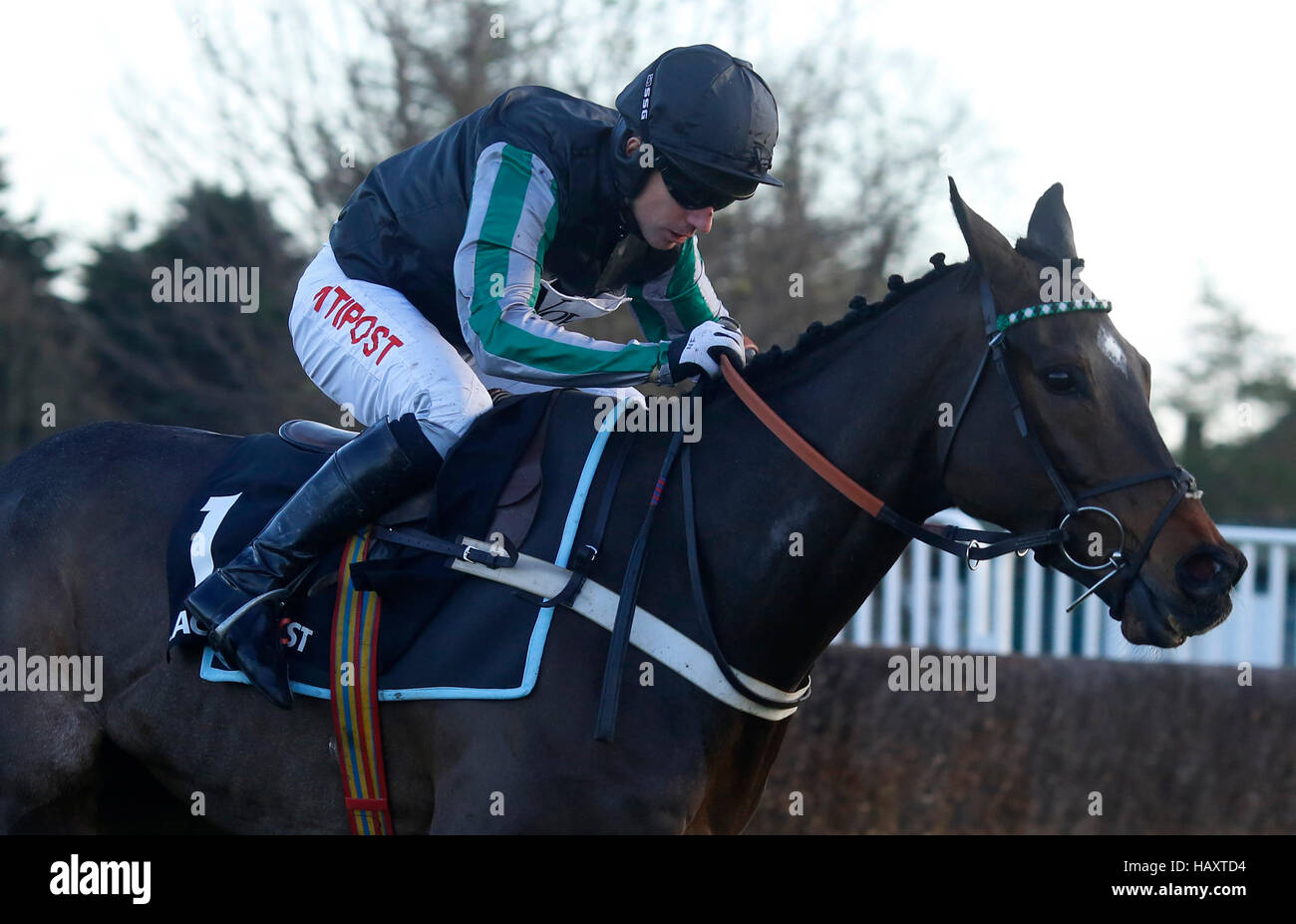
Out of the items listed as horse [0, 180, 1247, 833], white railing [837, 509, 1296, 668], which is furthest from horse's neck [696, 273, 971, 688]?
white railing [837, 509, 1296, 668]

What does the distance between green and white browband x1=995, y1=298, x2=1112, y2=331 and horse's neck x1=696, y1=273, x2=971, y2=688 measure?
0.33 feet

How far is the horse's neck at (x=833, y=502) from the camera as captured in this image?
9.46 ft

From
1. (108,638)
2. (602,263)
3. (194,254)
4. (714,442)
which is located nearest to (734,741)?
(714,442)

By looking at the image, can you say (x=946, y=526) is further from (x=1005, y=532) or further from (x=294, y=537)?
(x=294, y=537)

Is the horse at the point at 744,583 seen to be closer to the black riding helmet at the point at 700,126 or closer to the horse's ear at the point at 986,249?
the horse's ear at the point at 986,249

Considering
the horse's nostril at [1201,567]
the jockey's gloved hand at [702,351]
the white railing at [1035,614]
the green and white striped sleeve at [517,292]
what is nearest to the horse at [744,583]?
→ the horse's nostril at [1201,567]

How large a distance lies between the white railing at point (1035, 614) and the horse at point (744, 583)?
3.79 metres

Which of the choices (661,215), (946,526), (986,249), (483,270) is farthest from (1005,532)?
(483,270)

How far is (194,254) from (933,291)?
1005 cm

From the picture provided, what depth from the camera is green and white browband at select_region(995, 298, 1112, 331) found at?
9.03 ft

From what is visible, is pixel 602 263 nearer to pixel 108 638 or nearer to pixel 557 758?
pixel 557 758

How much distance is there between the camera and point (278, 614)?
3.05 meters

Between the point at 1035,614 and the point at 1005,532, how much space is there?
4351mm

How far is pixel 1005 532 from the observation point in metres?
2.83
